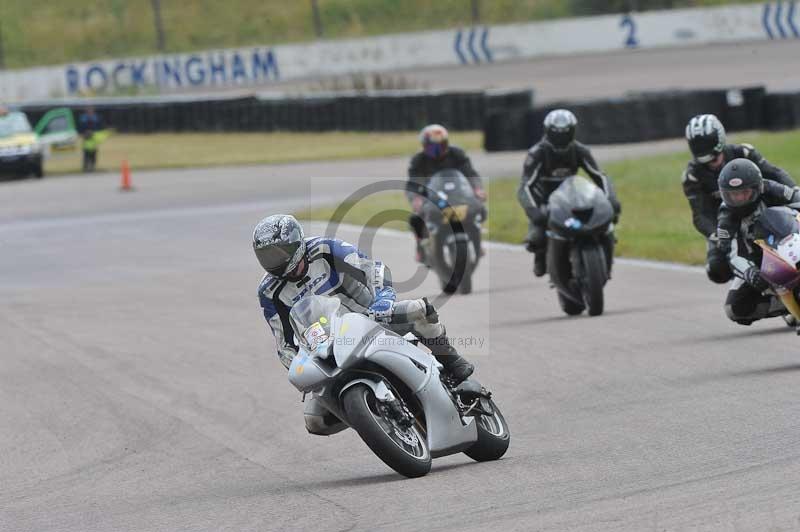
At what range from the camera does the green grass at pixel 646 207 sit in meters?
17.9

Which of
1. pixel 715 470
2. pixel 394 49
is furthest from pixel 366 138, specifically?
pixel 715 470

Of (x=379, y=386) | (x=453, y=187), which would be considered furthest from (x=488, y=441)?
(x=453, y=187)

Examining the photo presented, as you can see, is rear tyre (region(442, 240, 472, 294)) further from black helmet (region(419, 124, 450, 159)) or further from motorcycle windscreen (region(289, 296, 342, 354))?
motorcycle windscreen (region(289, 296, 342, 354))

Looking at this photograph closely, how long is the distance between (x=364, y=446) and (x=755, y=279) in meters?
2.99

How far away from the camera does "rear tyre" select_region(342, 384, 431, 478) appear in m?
6.79

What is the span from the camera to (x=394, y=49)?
2165 inches

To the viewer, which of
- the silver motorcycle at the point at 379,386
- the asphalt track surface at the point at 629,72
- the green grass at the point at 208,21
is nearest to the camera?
the silver motorcycle at the point at 379,386

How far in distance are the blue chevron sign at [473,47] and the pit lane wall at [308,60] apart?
4 centimetres

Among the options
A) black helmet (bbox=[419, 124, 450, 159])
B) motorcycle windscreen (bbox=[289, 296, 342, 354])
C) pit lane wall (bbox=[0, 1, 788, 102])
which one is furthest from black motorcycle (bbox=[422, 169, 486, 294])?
pit lane wall (bbox=[0, 1, 788, 102])

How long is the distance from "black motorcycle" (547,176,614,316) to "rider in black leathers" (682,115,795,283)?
4.19ft

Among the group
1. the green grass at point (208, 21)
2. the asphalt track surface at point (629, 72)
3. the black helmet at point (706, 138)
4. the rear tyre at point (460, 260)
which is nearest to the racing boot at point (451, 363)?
the black helmet at point (706, 138)

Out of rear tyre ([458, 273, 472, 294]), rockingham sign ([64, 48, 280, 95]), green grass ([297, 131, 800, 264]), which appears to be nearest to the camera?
rear tyre ([458, 273, 472, 294])

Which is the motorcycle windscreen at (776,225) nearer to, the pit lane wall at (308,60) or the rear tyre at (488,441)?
the rear tyre at (488,441)

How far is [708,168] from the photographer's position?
11500 mm
